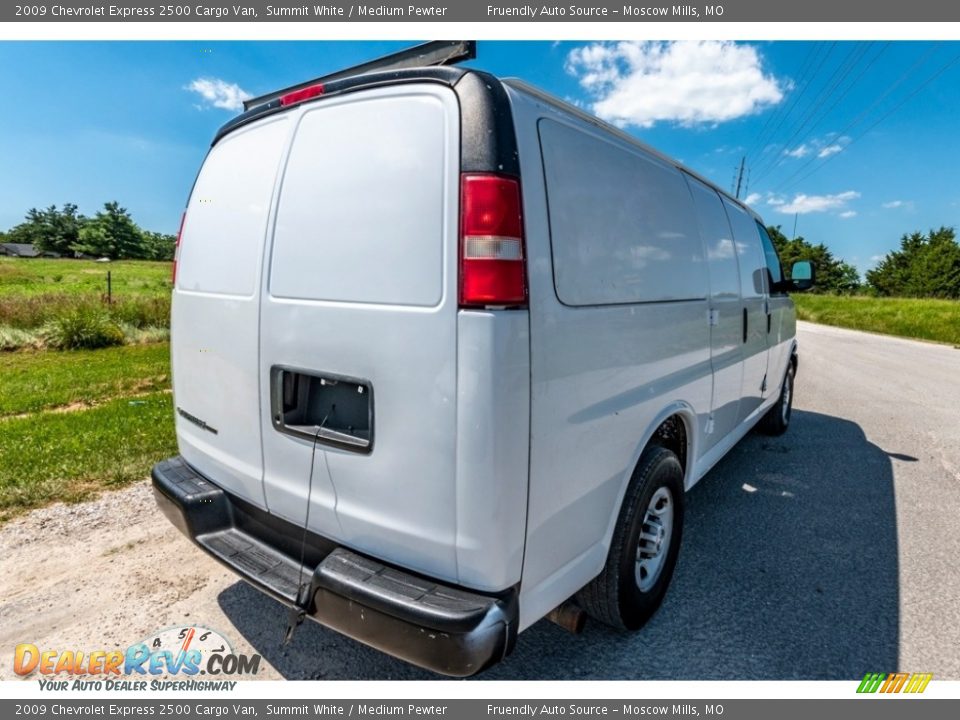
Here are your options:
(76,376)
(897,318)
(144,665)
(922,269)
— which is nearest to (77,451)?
(144,665)

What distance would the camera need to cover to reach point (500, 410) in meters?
1.51

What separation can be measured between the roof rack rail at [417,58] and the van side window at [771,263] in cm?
366

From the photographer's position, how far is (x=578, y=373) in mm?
1790

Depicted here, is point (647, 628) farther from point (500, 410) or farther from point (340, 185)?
point (340, 185)

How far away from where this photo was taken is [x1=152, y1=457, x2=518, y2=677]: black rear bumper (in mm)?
1529

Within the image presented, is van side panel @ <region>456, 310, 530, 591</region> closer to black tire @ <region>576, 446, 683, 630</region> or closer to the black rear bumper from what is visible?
the black rear bumper

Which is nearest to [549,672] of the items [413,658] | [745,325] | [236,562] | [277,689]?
[413,658]

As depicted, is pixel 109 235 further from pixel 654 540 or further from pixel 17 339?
pixel 654 540

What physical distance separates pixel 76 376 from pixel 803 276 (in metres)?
9.42

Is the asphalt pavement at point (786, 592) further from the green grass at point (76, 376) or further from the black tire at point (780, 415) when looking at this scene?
the green grass at point (76, 376)

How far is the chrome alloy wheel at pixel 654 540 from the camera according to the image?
248 centimetres

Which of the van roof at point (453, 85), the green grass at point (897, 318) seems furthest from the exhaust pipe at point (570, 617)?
the green grass at point (897, 318)

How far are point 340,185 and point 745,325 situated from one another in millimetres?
3022

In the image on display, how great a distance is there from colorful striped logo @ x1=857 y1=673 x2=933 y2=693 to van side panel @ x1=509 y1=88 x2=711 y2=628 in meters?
1.29
